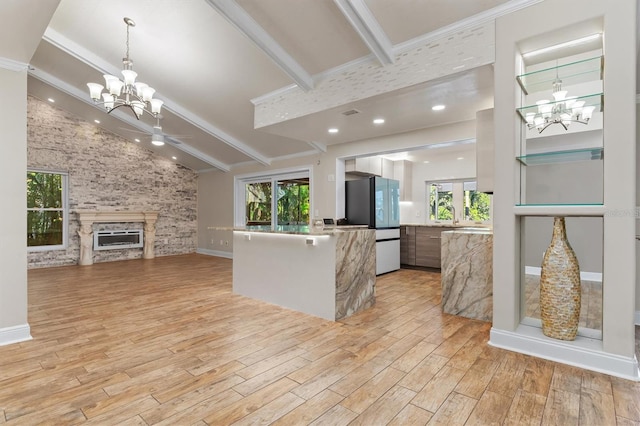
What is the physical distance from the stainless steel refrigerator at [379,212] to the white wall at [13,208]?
15.4 ft

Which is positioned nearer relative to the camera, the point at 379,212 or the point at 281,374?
the point at 281,374

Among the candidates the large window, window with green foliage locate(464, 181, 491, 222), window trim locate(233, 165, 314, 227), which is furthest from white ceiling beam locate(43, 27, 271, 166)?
window with green foliage locate(464, 181, 491, 222)

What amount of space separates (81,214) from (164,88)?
4003 mm

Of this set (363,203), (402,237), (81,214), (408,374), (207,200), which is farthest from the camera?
(207,200)

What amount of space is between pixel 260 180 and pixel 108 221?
3.87 m

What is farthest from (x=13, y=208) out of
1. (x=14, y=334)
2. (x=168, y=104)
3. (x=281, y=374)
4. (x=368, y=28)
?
(x=368, y=28)

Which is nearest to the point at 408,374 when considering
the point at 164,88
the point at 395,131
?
the point at 395,131

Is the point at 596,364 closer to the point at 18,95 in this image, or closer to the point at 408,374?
the point at 408,374

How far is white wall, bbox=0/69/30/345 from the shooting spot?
2756mm

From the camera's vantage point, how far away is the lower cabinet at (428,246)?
239 inches

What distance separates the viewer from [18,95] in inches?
111

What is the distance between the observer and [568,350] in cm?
235

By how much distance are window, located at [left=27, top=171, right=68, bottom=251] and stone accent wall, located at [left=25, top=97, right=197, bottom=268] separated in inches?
5.6

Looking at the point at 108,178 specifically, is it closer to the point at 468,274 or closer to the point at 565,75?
the point at 468,274
